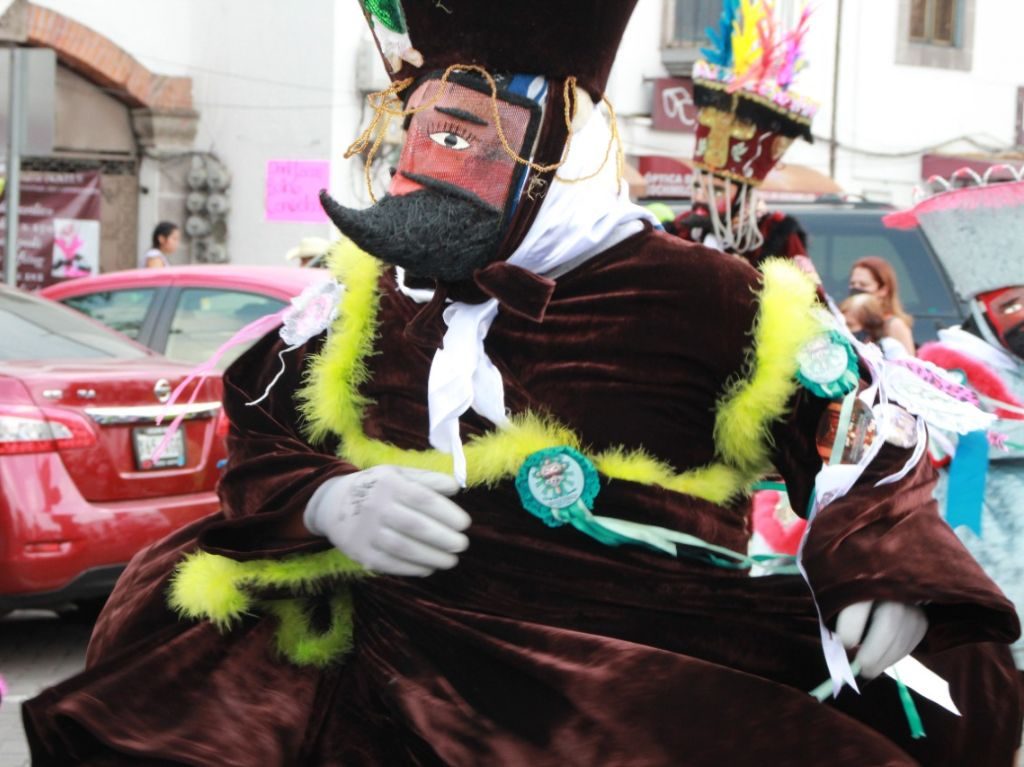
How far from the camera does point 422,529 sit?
2.60 meters

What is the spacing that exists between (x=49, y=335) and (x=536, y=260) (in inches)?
181

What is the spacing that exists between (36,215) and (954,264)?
573 inches

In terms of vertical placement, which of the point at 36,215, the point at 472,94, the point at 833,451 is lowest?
the point at 36,215

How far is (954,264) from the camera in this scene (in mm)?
4719

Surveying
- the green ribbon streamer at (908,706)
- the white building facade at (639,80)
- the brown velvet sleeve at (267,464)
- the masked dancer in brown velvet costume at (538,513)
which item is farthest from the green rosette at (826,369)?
the white building facade at (639,80)

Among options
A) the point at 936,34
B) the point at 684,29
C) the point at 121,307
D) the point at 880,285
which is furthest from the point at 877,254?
the point at 936,34

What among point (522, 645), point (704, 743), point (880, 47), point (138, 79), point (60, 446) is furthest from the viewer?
point (880, 47)

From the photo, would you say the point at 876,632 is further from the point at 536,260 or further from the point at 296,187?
the point at 296,187

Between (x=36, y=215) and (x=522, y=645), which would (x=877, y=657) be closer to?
→ (x=522, y=645)

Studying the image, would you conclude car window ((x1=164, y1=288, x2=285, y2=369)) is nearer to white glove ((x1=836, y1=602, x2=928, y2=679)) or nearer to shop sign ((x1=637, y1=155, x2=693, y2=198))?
white glove ((x1=836, y1=602, x2=928, y2=679))

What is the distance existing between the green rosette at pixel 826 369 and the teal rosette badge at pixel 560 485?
397mm

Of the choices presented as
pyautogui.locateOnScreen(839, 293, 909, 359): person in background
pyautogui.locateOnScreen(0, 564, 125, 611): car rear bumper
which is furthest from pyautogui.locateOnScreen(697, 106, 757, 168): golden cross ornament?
pyautogui.locateOnScreen(0, 564, 125, 611): car rear bumper

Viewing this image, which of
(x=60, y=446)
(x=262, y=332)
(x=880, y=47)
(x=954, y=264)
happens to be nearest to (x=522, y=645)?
(x=262, y=332)

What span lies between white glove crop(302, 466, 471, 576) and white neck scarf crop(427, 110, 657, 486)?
124 millimetres
